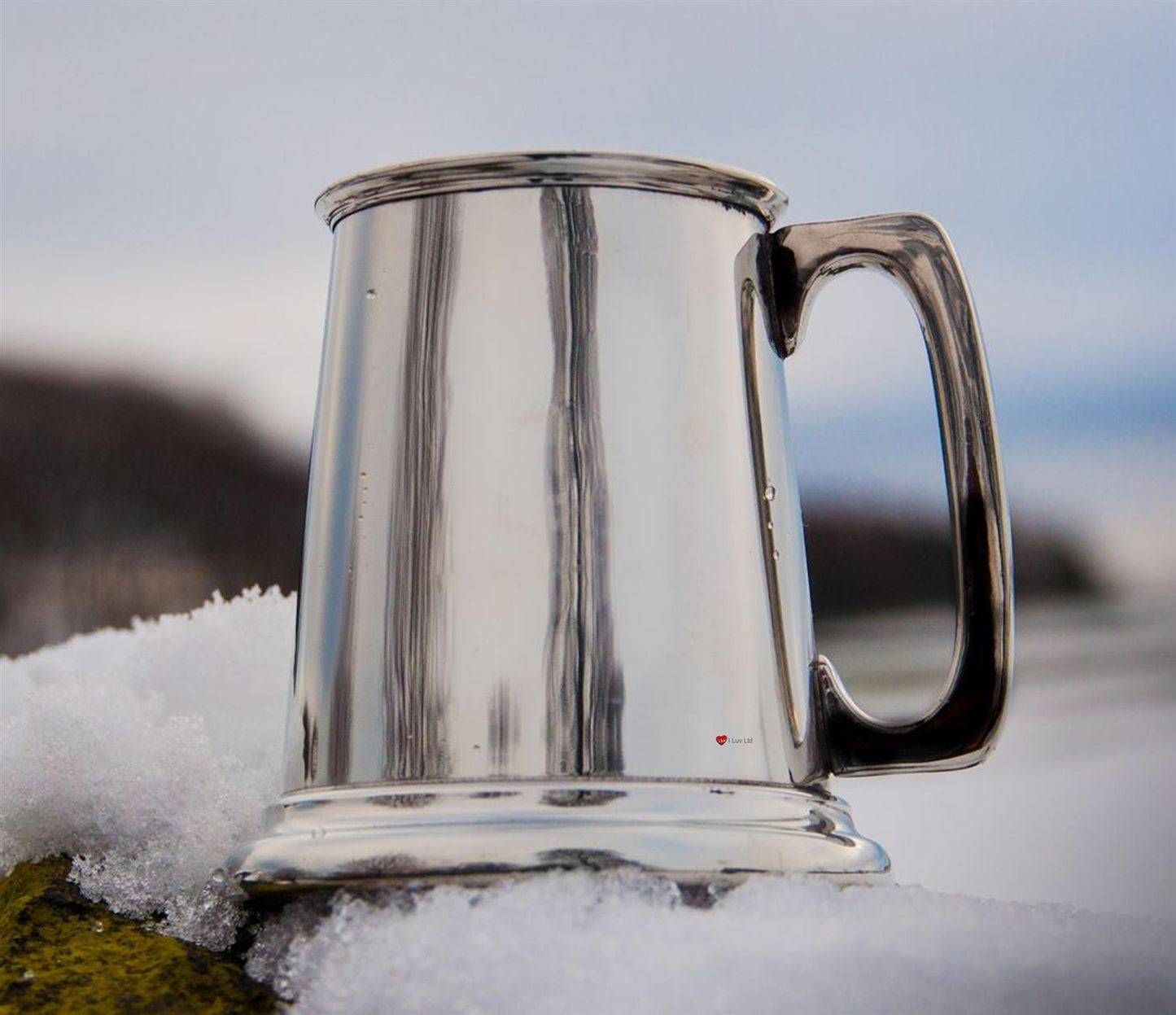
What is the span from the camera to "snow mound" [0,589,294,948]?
2.32ft

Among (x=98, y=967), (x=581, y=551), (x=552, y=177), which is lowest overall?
(x=98, y=967)

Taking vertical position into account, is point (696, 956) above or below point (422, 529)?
below

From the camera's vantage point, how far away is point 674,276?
0.68 meters

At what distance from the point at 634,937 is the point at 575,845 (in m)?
0.05

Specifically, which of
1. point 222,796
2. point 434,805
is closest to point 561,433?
point 434,805

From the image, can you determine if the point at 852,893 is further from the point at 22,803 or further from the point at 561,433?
the point at 22,803

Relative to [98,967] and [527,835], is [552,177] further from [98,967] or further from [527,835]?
[98,967]

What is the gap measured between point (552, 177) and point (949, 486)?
0.74 ft

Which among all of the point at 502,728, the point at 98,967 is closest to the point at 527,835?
the point at 502,728

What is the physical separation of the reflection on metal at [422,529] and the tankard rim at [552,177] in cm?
1

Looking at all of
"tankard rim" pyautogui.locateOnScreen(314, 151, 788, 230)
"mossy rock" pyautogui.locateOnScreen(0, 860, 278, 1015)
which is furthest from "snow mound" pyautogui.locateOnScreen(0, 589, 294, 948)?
"tankard rim" pyautogui.locateOnScreen(314, 151, 788, 230)

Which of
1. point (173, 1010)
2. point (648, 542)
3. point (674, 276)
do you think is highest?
point (674, 276)

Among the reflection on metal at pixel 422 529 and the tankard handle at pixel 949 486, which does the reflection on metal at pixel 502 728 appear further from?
the tankard handle at pixel 949 486

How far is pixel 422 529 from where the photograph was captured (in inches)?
25.6
